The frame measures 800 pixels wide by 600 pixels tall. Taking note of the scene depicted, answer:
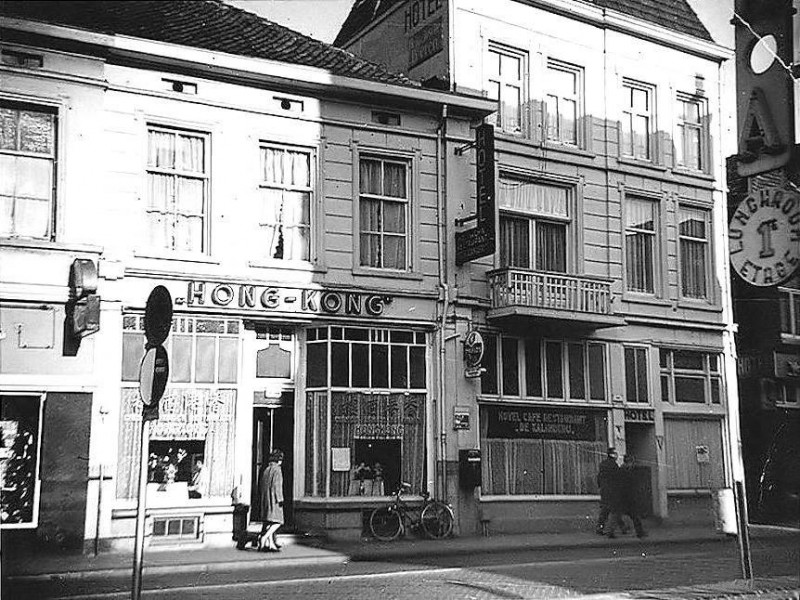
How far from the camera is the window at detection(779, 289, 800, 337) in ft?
39.4

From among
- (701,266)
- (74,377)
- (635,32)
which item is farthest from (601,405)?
(74,377)

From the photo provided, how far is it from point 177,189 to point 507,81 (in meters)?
3.92

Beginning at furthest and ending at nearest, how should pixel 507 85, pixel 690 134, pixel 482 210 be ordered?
pixel 690 134
pixel 507 85
pixel 482 210

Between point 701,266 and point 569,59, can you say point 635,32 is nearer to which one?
point 569,59

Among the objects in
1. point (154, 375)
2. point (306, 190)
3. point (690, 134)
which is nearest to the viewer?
point (154, 375)

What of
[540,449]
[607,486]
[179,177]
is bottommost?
[607,486]

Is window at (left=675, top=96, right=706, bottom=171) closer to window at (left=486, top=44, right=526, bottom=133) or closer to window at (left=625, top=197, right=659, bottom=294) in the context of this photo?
window at (left=625, top=197, right=659, bottom=294)

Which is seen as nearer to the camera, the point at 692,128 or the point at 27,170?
the point at 27,170

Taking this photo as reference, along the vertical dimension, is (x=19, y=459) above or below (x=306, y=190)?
below

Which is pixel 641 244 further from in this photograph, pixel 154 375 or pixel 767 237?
pixel 154 375

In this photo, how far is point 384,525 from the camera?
32.0 feet

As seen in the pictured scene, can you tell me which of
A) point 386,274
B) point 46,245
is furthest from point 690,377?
point 46,245

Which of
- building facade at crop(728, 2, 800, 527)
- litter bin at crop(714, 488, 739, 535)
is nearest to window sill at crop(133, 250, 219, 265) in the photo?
building facade at crop(728, 2, 800, 527)

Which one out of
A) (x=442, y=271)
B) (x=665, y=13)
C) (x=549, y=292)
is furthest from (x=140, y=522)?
(x=665, y=13)
